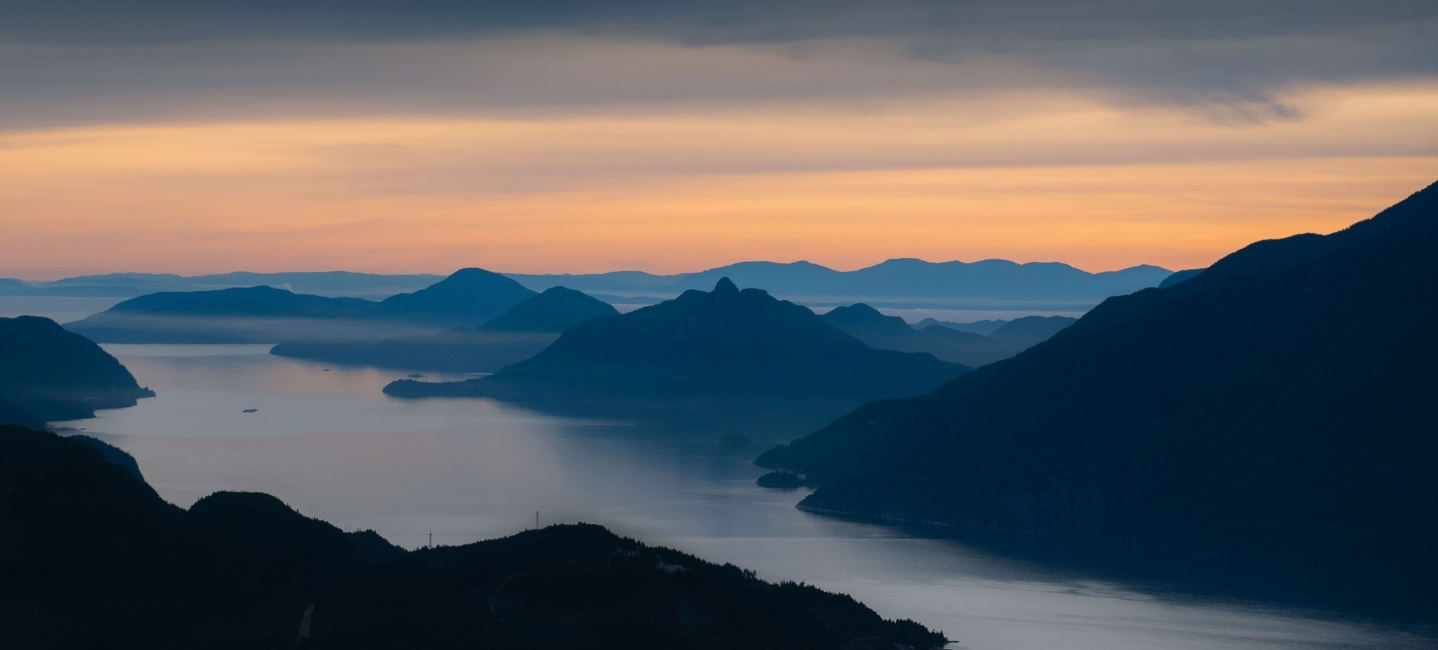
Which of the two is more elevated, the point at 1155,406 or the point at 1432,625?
the point at 1155,406

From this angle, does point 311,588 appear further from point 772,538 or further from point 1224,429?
point 1224,429

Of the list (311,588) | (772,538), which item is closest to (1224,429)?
(772,538)

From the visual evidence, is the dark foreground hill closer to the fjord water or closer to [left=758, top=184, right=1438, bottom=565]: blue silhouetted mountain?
the fjord water

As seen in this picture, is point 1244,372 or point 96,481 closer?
point 96,481

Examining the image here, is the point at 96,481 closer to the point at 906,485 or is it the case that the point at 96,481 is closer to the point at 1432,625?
the point at 1432,625

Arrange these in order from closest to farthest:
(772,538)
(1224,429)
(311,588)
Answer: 1. (311,588)
2. (772,538)
3. (1224,429)

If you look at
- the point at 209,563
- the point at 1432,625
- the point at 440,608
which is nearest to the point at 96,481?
the point at 209,563

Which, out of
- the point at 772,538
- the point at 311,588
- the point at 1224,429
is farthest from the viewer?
the point at 1224,429
